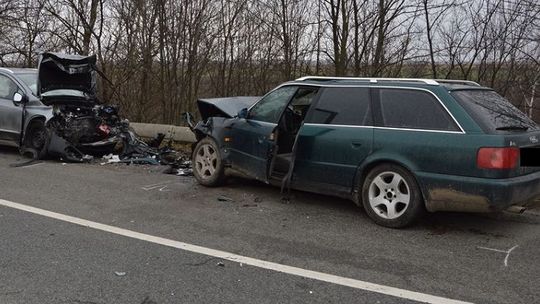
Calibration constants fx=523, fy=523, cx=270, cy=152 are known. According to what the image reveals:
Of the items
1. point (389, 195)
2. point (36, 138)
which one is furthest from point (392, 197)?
point (36, 138)

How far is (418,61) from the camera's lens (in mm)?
12820

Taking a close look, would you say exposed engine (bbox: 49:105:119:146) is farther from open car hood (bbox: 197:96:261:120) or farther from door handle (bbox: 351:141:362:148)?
door handle (bbox: 351:141:362:148)

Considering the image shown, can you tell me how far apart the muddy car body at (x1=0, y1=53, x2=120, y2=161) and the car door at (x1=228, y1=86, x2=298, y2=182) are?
3909 millimetres

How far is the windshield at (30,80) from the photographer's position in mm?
9914

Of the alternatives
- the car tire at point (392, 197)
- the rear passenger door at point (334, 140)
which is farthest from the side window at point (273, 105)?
the car tire at point (392, 197)

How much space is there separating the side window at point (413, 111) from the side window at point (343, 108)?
0.21 m

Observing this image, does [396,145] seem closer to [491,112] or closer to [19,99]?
[491,112]

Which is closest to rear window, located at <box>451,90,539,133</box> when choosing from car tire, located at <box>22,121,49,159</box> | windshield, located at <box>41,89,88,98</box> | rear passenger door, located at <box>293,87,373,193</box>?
rear passenger door, located at <box>293,87,373,193</box>

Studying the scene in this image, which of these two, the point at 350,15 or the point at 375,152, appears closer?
the point at 375,152

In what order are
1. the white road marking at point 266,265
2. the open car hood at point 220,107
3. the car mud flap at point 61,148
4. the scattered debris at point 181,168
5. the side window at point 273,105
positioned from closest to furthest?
the white road marking at point 266,265 → the side window at point 273,105 → the open car hood at point 220,107 → the scattered debris at point 181,168 → the car mud flap at point 61,148

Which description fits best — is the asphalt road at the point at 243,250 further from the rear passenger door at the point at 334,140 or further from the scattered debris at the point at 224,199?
the rear passenger door at the point at 334,140

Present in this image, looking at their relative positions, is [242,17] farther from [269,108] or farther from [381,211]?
[381,211]

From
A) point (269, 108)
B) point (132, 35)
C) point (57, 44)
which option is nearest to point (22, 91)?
point (269, 108)

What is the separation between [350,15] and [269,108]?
7.31 m
